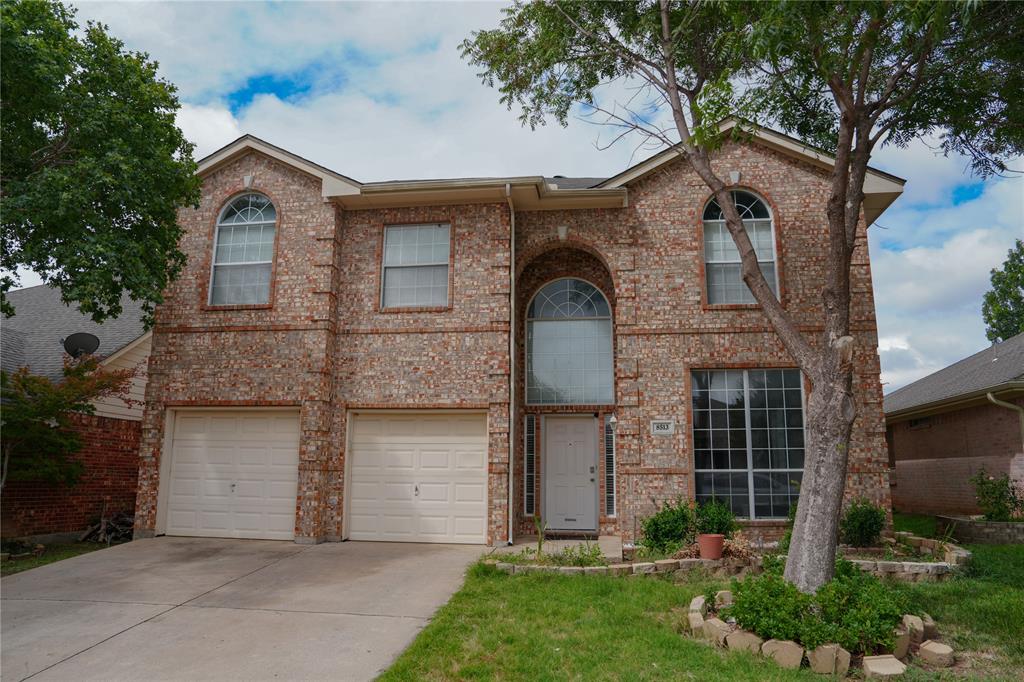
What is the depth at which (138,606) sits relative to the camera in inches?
298

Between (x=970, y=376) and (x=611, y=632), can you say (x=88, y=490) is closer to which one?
(x=611, y=632)

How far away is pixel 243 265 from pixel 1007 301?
36.0 meters

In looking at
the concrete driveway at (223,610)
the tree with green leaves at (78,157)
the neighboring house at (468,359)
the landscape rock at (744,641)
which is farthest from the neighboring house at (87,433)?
the landscape rock at (744,641)

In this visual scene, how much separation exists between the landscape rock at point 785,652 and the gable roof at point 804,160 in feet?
26.4

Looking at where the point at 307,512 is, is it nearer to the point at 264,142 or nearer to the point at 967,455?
the point at 264,142

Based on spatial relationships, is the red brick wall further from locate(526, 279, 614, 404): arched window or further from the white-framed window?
locate(526, 279, 614, 404): arched window

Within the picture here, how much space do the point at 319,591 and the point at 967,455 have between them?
1382cm

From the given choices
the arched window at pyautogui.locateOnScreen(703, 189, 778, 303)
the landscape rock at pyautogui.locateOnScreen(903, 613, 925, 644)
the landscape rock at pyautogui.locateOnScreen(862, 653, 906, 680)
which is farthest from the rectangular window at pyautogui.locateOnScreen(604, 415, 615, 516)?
the landscape rock at pyautogui.locateOnScreen(862, 653, 906, 680)

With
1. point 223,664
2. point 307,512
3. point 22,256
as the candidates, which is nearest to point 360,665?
point 223,664

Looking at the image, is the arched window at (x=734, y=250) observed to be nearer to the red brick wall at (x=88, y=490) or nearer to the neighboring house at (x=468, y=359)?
the neighboring house at (x=468, y=359)

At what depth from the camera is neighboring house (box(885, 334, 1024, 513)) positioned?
13.1 m

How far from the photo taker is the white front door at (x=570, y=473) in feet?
40.0

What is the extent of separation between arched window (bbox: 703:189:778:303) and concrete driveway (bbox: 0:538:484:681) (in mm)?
6027

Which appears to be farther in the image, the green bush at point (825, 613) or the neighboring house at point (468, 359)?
the neighboring house at point (468, 359)
